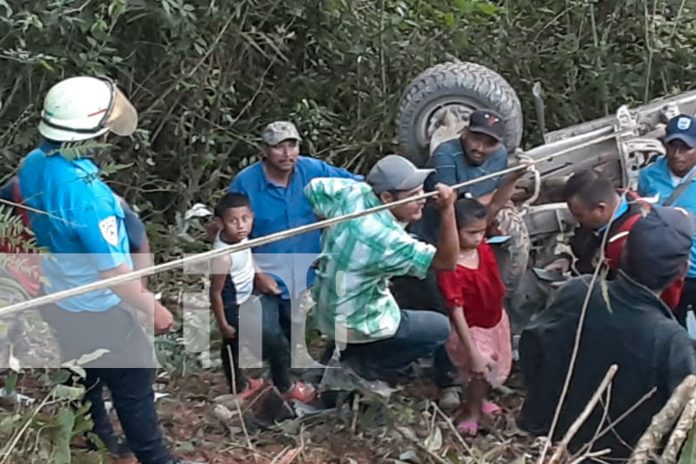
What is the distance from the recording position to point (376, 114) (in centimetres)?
897

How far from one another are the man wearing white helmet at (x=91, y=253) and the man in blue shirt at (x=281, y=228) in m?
1.01

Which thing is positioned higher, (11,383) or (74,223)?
(74,223)

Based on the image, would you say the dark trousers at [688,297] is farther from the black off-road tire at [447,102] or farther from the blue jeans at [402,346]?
the black off-road tire at [447,102]

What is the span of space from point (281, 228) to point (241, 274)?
545 mm

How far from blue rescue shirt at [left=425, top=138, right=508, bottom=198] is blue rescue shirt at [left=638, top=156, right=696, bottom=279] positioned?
2.34ft

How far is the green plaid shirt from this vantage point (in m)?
4.84

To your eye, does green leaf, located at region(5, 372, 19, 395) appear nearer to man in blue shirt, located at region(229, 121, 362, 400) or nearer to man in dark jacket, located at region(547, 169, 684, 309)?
man in blue shirt, located at region(229, 121, 362, 400)

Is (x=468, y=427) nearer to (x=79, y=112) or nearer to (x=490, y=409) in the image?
(x=490, y=409)

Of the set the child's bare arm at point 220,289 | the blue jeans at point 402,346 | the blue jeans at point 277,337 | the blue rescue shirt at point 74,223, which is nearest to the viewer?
the blue rescue shirt at point 74,223

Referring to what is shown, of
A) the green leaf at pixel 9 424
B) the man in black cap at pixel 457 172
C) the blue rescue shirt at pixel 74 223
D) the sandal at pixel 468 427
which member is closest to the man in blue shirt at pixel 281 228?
the man in black cap at pixel 457 172

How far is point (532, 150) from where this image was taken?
21.9 feet

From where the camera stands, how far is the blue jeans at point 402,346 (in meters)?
5.18

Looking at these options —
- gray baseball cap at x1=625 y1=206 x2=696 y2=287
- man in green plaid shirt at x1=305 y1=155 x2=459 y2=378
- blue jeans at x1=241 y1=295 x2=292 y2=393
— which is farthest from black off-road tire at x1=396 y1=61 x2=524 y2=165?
gray baseball cap at x1=625 y1=206 x2=696 y2=287

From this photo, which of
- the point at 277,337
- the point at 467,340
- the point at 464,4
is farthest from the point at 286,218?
the point at 464,4
